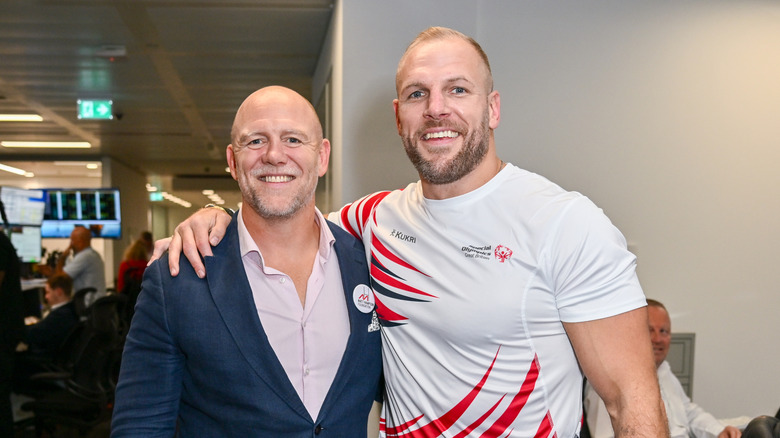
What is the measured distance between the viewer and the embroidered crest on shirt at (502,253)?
1.51 m

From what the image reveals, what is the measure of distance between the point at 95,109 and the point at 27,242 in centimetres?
188

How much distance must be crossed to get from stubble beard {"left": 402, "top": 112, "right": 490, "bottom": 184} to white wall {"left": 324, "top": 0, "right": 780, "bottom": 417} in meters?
1.87

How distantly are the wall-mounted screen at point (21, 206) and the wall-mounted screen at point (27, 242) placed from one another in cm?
8

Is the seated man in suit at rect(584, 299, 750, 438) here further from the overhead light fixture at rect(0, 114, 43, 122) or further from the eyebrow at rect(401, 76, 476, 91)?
the overhead light fixture at rect(0, 114, 43, 122)

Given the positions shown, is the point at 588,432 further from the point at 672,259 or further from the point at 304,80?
the point at 304,80

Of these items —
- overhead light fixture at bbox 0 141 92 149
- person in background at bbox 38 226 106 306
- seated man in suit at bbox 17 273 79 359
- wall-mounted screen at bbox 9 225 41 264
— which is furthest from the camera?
overhead light fixture at bbox 0 141 92 149

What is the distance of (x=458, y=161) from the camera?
1.61 meters

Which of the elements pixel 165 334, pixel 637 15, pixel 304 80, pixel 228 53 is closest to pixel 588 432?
pixel 165 334

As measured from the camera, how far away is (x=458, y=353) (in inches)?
61.1

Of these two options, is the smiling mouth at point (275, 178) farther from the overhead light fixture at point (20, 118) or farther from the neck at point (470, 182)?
the overhead light fixture at point (20, 118)

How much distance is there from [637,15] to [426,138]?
2.45 meters

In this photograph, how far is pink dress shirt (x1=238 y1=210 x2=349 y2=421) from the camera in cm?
155

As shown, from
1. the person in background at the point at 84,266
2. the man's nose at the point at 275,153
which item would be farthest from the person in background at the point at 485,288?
the person in background at the point at 84,266

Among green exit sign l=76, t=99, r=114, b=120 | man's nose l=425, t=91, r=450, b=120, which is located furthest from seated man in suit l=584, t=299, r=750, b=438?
green exit sign l=76, t=99, r=114, b=120
